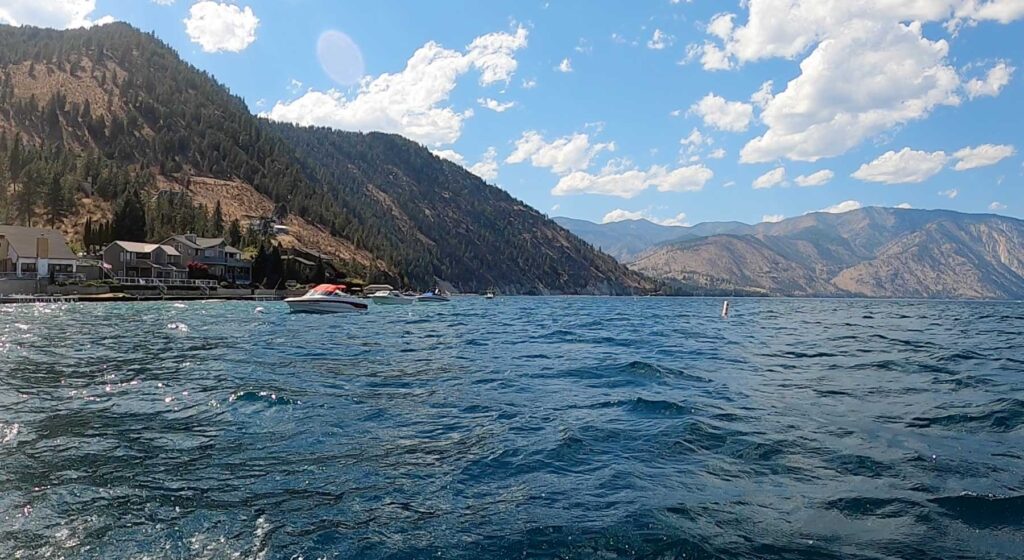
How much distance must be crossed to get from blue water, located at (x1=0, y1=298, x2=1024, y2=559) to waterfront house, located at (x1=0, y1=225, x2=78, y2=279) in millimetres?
84992

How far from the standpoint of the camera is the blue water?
6461mm

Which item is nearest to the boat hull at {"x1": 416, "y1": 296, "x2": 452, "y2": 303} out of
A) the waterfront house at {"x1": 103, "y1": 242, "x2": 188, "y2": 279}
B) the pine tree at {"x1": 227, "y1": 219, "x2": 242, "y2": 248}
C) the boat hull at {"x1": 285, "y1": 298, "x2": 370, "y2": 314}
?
the waterfront house at {"x1": 103, "y1": 242, "x2": 188, "y2": 279}

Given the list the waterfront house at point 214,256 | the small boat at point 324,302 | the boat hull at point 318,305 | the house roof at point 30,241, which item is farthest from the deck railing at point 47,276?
the boat hull at point 318,305

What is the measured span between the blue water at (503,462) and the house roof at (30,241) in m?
86.2

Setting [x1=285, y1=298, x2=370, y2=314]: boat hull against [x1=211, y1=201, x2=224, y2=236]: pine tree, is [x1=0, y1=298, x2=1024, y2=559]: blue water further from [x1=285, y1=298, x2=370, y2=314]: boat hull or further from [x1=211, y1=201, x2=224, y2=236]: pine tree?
[x1=211, y1=201, x2=224, y2=236]: pine tree

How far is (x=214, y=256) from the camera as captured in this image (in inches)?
4724

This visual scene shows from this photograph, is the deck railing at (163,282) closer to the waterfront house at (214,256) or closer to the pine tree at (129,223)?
the waterfront house at (214,256)

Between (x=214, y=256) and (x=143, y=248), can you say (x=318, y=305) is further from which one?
(x=214, y=256)

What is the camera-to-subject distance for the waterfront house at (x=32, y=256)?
8656cm

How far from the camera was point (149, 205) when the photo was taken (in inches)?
5423

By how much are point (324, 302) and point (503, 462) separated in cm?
5852

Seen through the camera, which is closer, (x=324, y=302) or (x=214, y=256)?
(x=324, y=302)

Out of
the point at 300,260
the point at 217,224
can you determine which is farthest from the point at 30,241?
the point at 217,224

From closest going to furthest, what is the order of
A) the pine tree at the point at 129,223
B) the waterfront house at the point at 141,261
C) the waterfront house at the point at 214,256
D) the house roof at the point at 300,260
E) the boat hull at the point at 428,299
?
the waterfront house at the point at 141,261 < the pine tree at the point at 129,223 < the waterfront house at the point at 214,256 < the boat hull at the point at 428,299 < the house roof at the point at 300,260
